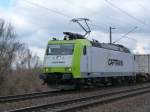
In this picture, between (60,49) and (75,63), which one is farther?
(60,49)

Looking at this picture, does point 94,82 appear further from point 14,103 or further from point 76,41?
point 14,103

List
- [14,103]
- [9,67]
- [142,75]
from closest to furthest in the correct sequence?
[14,103] → [9,67] → [142,75]

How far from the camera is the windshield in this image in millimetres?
27797

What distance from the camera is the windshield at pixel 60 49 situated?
Answer: 2780cm

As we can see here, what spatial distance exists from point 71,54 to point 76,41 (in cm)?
90

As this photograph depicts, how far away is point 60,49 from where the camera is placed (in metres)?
28.1

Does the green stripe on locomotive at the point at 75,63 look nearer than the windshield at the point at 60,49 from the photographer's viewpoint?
Yes

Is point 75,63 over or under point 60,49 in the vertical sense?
under

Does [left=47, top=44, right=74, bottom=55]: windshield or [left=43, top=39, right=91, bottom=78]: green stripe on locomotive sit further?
[left=47, top=44, right=74, bottom=55]: windshield

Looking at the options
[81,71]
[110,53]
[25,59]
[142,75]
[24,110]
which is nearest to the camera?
[24,110]

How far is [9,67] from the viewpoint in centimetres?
3034

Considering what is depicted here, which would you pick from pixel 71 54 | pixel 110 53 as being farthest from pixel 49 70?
pixel 110 53

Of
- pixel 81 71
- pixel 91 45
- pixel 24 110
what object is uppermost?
pixel 91 45

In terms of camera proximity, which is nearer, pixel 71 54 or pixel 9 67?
pixel 71 54
